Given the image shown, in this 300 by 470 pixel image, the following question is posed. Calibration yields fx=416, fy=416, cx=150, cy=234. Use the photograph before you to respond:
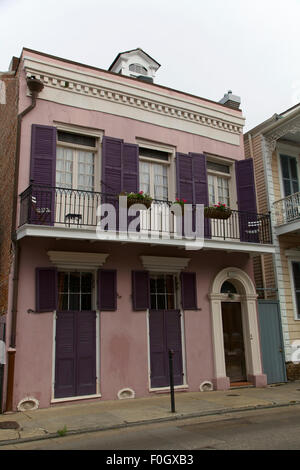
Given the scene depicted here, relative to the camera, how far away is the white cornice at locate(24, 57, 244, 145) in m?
10.2

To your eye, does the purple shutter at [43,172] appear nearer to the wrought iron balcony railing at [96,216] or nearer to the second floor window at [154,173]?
the wrought iron balcony railing at [96,216]

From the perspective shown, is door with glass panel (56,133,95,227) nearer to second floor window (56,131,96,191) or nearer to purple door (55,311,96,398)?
second floor window (56,131,96,191)

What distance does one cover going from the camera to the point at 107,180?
10.4 m

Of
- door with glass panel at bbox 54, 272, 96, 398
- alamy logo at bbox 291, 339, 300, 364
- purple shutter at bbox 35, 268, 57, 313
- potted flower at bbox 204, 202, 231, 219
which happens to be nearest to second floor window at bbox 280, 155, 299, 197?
potted flower at bbox 204, 202, 231, 219

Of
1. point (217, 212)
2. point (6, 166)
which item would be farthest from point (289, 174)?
point (6, 166)

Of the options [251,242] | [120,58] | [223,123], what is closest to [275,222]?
[251,242]

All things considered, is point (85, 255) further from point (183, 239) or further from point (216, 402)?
point (216, 402)

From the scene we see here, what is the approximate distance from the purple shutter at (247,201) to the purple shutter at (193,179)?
119 cm

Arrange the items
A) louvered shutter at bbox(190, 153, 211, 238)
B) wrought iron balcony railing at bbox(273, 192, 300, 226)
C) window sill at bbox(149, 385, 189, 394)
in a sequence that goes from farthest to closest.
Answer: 1. wrought iron balcony railing at bbox(273, 192, 300, 226)
2. louvered shutter at bbox(190, 153, 211, 238)
3. window sill at bbox(149, 385, 189, 394)

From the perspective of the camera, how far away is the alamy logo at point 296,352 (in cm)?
1245

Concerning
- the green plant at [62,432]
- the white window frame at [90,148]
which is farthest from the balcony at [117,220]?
the green plant at [62,432]

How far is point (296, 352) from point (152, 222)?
20.1 ft

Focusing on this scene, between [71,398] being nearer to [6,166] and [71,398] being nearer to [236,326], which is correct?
[236,326]

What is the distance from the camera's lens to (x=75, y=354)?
925 centimetres
